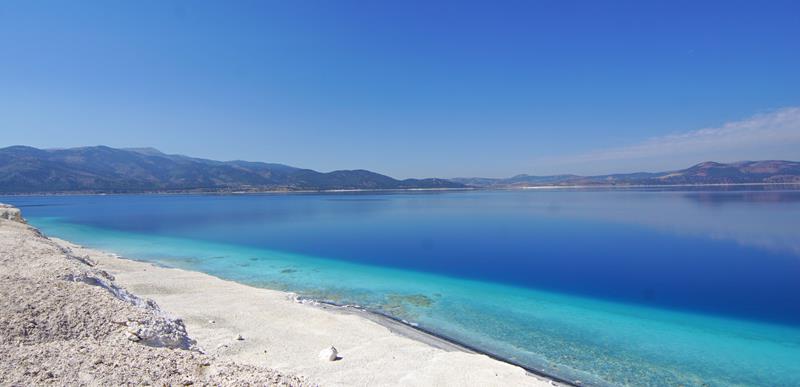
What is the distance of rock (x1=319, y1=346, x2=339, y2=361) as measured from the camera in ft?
32.7

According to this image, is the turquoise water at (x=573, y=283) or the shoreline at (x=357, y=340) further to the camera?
the turquoise water at (x=573, y=283)

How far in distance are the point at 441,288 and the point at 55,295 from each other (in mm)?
16012

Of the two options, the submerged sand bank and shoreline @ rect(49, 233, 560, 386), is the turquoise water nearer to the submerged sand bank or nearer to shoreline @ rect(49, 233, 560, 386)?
shoreline @ rect(49, 233, 560, 386)

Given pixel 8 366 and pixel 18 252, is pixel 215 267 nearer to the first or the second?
pixel 18 252

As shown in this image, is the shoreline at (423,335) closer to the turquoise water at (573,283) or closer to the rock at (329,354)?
the turquoise water at (573,283)

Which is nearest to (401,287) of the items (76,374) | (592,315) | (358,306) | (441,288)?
(441,288)

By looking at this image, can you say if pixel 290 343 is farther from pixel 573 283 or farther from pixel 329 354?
pixel 573 283

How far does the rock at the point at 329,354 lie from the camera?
997 centimetres

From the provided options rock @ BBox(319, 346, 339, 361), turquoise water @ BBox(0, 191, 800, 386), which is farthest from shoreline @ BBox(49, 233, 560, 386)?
turquoise water @ BBox(0, 191, 800, 386)

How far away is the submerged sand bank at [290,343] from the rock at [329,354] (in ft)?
0.45

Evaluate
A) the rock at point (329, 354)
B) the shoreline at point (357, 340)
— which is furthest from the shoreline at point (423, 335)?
the rock at point (329, 354)

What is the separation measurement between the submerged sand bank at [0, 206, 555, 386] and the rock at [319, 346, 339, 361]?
0.14 m

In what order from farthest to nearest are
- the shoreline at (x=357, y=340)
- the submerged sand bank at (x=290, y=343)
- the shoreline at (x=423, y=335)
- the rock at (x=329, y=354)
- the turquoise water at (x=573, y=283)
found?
1. the turquoise water at (x=573, y=283)
2. the shoreline at (x=423, y=335)
3. the rock at (x=329, y=354)
4. the shoreline at (x=357, y=340)
5. the submerged sand bank at (x=290, y=343)

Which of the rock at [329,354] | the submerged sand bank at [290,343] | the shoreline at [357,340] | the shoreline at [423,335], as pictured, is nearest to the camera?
the submerged sand bank at [290,343]
